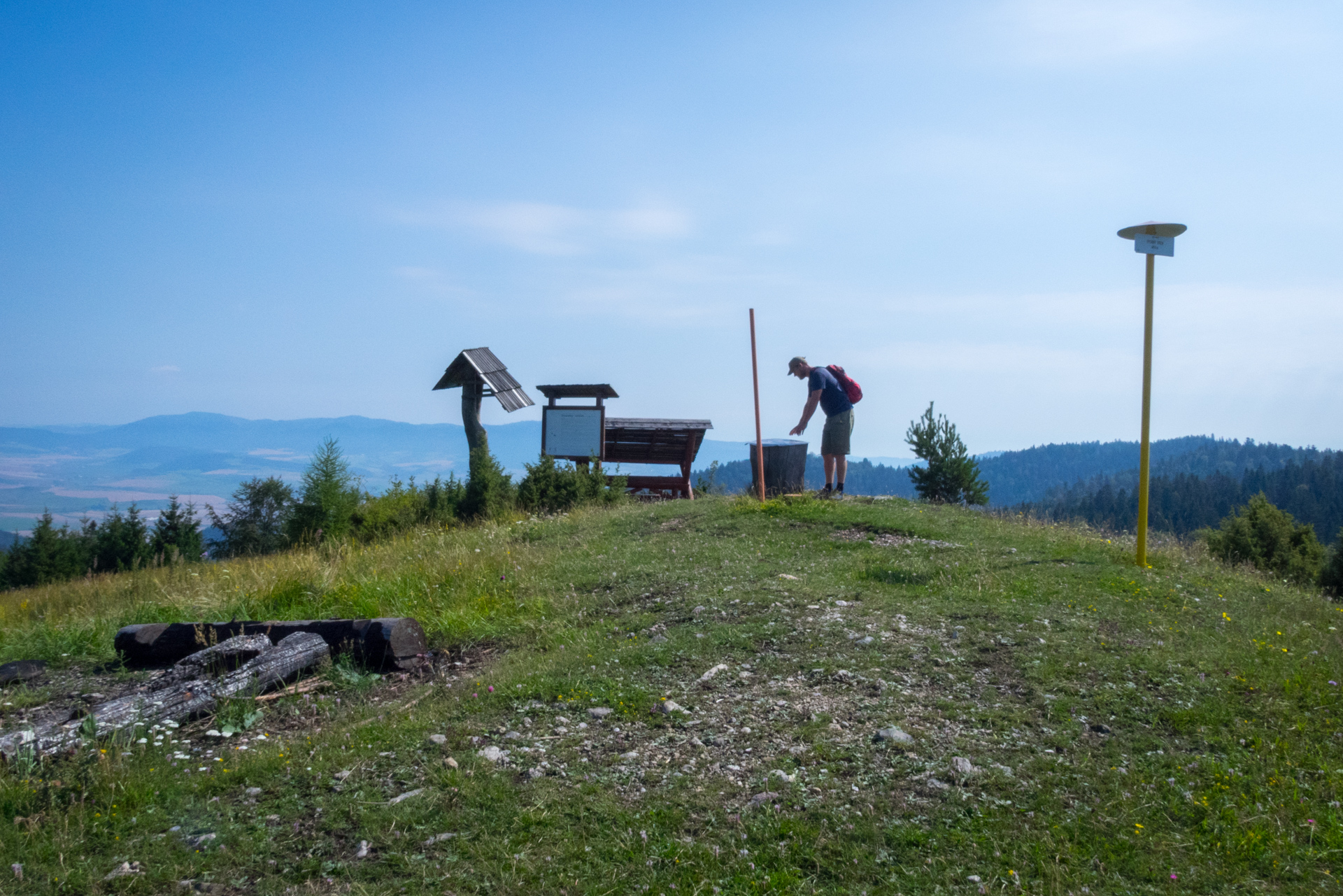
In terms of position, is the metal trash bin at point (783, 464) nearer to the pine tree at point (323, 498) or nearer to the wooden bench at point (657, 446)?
the wooden bench at point (657, 446)

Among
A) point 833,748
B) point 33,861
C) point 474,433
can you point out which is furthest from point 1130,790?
point 474,433

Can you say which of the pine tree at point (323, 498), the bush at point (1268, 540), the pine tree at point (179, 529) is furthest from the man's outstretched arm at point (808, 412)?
the pine tree at point (179, 529)

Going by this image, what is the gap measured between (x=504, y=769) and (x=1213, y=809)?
141 inches

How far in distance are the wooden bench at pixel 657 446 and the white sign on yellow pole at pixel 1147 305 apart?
12179 millimetres

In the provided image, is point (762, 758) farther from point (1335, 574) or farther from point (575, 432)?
point (1335, 574)

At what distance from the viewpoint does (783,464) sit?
53.8ft

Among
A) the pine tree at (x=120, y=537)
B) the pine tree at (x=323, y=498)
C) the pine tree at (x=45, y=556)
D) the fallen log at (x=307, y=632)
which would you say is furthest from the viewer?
the pine tree at (x=45, y=556)

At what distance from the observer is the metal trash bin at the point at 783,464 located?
1631cm

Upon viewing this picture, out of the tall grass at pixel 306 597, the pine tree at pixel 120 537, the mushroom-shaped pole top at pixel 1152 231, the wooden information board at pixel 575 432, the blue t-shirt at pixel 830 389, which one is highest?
the mushroom-shaped pole top at pixel 1152 231

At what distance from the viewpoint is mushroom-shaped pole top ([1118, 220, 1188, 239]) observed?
9.16 meters

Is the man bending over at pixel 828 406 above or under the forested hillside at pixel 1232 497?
above

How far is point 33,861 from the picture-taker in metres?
3.53

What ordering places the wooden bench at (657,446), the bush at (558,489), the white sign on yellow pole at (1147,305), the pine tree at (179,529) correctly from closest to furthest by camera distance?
1. the white sign on yellow pole at (1147,305)
2. the bush at (558,489)
3. the wooden bench at (657,446)
4. the pine tree at (179,529)

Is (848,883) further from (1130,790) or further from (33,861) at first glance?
(33,861)
